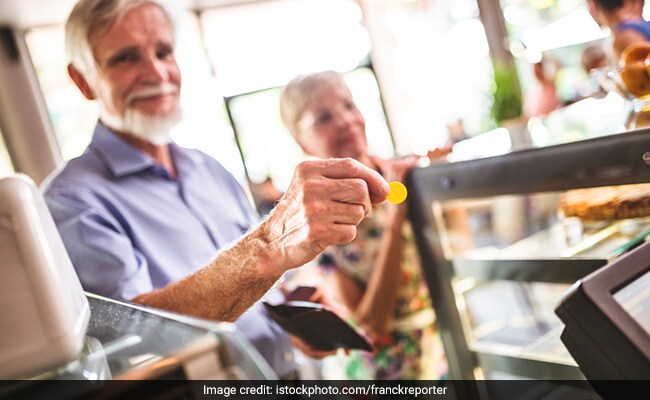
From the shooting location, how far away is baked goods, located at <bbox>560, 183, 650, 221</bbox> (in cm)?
120

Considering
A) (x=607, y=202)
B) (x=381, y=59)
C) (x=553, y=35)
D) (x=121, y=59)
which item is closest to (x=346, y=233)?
(x=121, y=59)

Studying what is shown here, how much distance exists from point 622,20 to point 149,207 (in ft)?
4.94

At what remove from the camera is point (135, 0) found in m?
1.13

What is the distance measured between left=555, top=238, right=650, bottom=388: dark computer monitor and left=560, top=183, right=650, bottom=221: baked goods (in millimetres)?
478

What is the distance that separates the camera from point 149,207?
3.86 feet

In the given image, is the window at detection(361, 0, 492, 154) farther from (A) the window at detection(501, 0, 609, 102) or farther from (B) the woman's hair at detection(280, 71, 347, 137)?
(B) the woman's hair at detection(280, 71, 347, 137)

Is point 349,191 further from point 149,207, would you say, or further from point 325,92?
point 325,92

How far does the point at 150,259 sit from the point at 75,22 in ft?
1.69

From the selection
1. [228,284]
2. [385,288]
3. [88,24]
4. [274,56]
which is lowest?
[385,288]

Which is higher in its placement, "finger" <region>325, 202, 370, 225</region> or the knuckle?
"finger" <region>325, 202, 370, 225</region>

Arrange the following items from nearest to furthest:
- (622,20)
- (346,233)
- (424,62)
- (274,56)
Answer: (346,233) → (622,20) → (274,56) → (424,62)

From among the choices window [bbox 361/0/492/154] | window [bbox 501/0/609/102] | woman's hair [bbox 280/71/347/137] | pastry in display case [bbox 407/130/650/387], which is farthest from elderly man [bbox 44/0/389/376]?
→ window [bbox 361/0/492/154]

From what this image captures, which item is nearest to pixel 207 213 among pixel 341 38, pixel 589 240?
pixel 589 240

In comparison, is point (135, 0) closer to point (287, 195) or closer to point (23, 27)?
point (23, 27)
